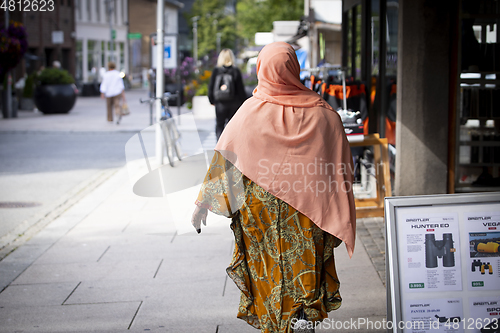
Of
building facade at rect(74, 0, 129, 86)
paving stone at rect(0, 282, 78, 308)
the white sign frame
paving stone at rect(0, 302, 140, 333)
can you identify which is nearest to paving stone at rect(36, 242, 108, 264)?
paving stone at rect(0, 282, 78, 308)

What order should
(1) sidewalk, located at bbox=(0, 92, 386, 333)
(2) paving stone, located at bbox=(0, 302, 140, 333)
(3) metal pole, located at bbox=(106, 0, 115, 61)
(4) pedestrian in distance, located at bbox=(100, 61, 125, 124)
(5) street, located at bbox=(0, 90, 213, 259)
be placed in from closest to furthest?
(2) paving stone, located at bbox=(0, 302, 140, 333), (1) sidewalk, located at bbox=(0, 92, 386, 333), (5) street, located at bbox=(0, 90, 213, 259), (4) pedestrian in distance, located at bbox=(100, 61, 125, 124), (3) metal pole, located at bbox=(106, 0, 115, 61)

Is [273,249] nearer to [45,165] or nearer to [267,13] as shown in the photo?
[45,165]

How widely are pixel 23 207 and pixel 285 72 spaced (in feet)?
19.3

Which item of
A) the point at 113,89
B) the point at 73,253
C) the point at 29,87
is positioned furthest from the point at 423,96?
the point at 29,87

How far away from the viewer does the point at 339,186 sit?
313 centimetres

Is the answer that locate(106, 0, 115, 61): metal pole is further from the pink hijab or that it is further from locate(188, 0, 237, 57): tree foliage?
the pink hijab

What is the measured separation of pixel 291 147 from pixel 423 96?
3.29 meters

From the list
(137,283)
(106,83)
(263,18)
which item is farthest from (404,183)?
(263,18)

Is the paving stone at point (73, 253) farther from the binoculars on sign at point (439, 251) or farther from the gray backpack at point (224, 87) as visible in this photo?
the gray backpack at point (224, 87)

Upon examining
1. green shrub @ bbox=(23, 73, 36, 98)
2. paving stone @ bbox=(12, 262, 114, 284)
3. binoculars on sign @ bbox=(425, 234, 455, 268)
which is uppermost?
green shrub @ bbox=(23, 73, 36, 98)

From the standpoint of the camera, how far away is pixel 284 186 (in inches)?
121

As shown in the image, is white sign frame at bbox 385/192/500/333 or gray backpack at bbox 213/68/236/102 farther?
gray backpack at bbox 213/68/236/102

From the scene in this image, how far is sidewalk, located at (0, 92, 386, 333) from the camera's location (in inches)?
165

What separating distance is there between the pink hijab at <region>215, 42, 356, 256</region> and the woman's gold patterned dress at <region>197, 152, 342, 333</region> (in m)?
0.09
